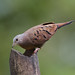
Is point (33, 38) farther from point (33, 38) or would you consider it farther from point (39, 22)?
point (39, 22)

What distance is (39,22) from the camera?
33.4 ft

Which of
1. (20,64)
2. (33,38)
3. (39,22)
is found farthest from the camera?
(39,22)

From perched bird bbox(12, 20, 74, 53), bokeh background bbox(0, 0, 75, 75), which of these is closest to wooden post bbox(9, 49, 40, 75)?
perched bird bbox(12, 20, 74, 53)

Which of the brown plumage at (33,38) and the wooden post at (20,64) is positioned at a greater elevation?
the brown plumage at (33,38)

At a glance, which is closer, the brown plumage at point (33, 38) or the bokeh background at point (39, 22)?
the brown plumage at point (33, 38)

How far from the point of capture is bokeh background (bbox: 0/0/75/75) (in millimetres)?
9469

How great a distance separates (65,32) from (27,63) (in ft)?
26.0

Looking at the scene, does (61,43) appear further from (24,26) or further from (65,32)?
(24,26)

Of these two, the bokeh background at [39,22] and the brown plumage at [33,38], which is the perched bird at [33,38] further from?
the bokeh background at [39,22]

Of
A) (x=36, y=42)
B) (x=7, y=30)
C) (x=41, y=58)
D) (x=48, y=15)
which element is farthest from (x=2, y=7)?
(x=36, y=42)

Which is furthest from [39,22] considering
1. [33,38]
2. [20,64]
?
[20,64]

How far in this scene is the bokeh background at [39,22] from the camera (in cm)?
947

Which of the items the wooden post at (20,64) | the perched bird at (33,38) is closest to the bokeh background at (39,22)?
the perched bird at (33,38)

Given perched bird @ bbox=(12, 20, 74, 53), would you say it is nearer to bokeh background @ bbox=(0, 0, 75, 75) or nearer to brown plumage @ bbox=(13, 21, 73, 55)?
brown plumage @ bbox=(13, 21, 73, 55)
